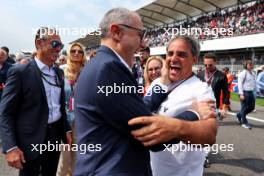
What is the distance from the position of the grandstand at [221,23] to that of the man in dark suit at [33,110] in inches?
550

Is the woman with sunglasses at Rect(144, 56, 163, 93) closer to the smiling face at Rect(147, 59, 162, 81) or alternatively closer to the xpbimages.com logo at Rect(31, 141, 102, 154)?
the smiling face at Rect(147, 59, 162, 81)

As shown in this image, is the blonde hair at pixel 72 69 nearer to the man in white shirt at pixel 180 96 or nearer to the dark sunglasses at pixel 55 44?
the dark sunglasses at pixel 55 44

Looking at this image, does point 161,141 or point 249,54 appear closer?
point 161,141

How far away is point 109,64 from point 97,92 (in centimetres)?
14

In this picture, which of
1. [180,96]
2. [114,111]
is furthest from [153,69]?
[114,111]

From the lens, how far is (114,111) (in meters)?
1.39

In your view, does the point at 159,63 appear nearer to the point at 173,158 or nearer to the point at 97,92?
the point at 173,158

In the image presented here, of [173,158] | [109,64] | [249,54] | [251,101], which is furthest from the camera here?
[249,54]

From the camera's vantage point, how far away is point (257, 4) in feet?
77.7

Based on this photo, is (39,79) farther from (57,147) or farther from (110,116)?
(110,116)

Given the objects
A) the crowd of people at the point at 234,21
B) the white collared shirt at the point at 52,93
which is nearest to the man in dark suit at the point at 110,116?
the white collared shirt at the point at 52,93

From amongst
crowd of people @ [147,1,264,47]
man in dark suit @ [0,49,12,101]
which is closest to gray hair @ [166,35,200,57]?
man in dark suit @ [0,49,12,101]

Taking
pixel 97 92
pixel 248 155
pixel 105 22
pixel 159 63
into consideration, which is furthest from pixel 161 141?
pixel 248 155

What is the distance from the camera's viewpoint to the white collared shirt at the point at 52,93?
2836mm
